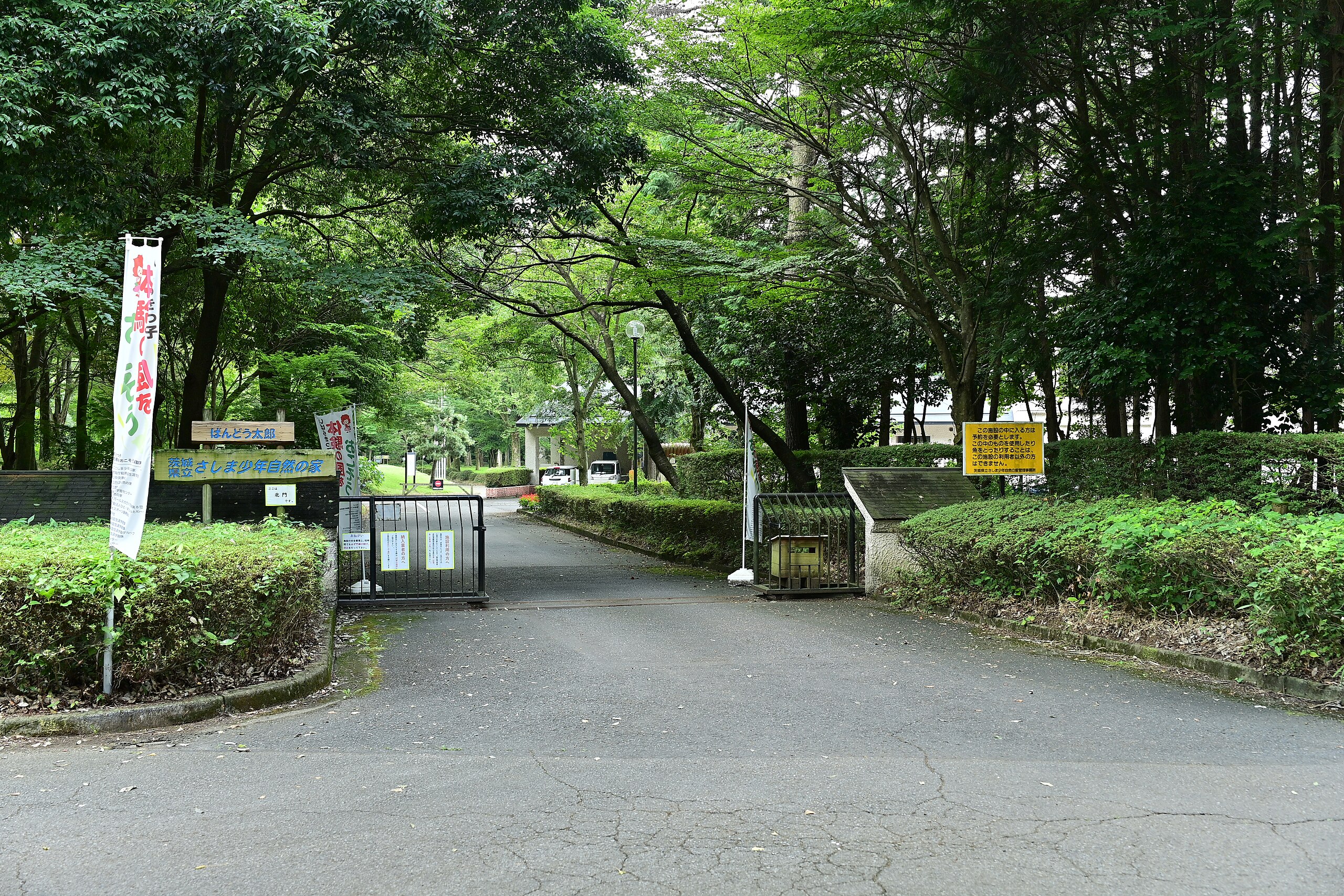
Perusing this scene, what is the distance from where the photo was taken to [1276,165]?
12352 millimetres

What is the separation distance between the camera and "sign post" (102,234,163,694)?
21.6 ft

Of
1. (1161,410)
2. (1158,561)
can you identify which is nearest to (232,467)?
(1158,561)

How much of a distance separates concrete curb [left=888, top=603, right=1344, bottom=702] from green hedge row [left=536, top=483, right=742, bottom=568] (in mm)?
6864

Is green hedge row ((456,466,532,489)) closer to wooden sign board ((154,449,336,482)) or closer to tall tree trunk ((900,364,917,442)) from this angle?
tall tree trunk ((900,364,917,442))

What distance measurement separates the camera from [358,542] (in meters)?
11.8

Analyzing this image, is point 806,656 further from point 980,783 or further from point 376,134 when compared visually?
point 376,134

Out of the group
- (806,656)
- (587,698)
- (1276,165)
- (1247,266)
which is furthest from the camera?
(1276,165)

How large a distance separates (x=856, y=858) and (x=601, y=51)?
11.9 m

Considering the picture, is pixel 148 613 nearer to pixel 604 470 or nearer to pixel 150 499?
pixel 150 499

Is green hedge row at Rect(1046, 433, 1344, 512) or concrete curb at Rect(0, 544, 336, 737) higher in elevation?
green hedge row at Rect(1046, 433, 1344, 512)

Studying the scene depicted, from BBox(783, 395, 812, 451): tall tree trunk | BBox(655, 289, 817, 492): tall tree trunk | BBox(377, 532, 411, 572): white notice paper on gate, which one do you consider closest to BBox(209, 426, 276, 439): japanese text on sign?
BBox(377, 532, 411, 572): white notice paper on gate

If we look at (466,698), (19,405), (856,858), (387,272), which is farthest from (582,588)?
(19,405)

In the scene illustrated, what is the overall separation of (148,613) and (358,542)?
5464mm

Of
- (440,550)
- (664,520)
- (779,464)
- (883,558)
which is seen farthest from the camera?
(779,464)
